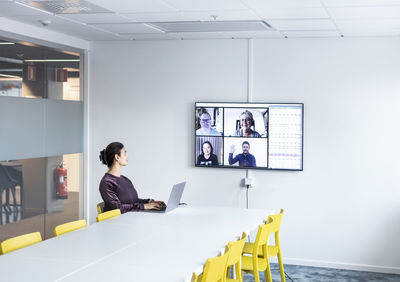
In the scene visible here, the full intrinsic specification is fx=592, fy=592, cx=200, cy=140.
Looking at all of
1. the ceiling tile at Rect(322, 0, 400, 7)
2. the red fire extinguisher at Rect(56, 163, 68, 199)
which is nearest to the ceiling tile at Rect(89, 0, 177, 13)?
the ceiling tile at Rect(322, 0, 400, 7)

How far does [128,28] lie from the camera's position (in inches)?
255

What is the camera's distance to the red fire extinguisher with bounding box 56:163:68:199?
7.13 m

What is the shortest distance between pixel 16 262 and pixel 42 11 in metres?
2.76

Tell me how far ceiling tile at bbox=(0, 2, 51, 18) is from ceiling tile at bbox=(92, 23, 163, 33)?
0.87 meters

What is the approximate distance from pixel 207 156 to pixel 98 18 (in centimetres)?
223

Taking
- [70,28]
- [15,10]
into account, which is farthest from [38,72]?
[15,10]

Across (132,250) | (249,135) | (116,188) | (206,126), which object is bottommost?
(132,250)

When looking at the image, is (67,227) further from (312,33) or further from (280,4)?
(312,33)

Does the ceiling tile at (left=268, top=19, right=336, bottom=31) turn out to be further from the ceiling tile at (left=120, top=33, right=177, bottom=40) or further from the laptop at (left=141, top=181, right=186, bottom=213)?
the laptop at (left=141, top=181, right=186, bottom=213)

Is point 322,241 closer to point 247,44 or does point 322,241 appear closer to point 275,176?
point 275,176

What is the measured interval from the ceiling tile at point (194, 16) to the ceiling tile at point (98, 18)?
0.13 metres

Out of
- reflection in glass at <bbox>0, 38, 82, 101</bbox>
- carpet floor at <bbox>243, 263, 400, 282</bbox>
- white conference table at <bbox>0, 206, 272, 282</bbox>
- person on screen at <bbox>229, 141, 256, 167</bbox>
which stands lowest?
carpet floor at <bbox>243, 263, 400, 282</bbox>

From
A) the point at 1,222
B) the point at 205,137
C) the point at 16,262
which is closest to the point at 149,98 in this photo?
the point at 205,137

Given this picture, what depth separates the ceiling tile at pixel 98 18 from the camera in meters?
5.67
